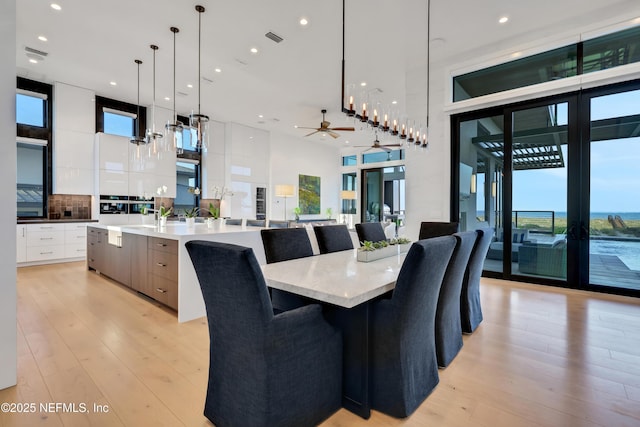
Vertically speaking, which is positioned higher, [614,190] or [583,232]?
[614,190]

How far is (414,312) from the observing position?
161 cm

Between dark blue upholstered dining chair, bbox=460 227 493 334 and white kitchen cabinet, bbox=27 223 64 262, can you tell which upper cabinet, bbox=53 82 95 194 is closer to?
white kitchen cabinet, bbox=27 223 64 262

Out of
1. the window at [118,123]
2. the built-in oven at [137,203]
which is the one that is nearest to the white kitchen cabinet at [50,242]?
the built-in oven at [137,203]

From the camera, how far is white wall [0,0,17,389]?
1876 mm

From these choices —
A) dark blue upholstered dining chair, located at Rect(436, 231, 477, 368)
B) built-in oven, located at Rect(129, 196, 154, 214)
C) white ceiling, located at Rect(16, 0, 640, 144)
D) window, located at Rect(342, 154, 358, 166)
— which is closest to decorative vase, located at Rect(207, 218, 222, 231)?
white ceiling, located at Rect(16, 0, 640, 144)

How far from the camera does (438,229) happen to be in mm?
3480

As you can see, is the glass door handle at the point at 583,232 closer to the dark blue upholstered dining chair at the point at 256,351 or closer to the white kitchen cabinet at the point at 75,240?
the dark blue upholstered dining chair at the point at 256,351

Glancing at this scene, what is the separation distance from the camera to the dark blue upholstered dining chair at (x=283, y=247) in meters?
2.11

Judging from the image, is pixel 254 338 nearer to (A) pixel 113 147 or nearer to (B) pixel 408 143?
(B) pixel 408 143

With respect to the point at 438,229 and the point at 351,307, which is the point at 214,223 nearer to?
A: the point at 438,229

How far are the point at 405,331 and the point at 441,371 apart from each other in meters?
0.84

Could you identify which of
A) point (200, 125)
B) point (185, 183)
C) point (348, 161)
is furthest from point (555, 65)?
point (185, 183)

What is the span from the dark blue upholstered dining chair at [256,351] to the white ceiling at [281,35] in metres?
3.65

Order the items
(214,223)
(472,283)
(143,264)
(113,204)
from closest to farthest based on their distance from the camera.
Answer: (472,283) → (143,264) → (214,223) → (113,204)
